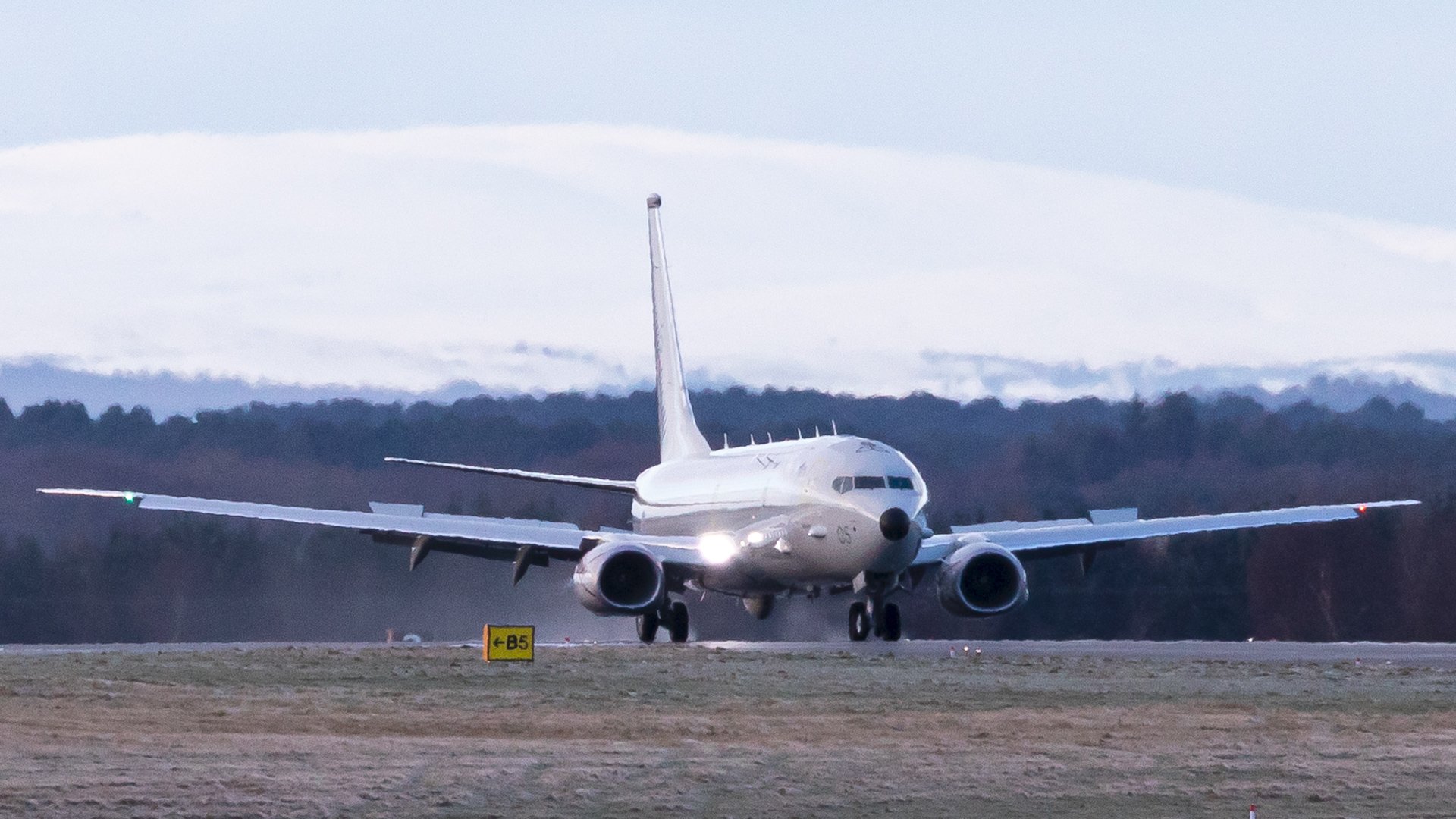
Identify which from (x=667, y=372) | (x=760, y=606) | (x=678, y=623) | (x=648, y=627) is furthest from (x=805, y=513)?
(x=667, y=372)

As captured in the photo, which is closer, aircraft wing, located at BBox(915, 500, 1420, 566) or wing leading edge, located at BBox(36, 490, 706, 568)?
wing leading edge, located at BBox(36, 490, 706, 568)

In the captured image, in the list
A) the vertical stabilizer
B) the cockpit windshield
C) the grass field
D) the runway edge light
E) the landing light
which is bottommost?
the grass field

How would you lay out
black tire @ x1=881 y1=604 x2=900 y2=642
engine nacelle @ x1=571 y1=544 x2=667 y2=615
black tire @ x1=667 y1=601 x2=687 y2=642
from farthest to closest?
black tire @ x1=667 y1=601 x2=687 y2=642, black tire @ x1=881 y1=604 x2=900 y2=642, engine nacelle @ x1=571 y1=544 x2=667 y2=615

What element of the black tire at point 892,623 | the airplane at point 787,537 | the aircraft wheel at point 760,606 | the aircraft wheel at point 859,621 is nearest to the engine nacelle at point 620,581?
the airplane at point 787,537

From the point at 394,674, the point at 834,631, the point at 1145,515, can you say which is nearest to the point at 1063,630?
the point at 1145,515

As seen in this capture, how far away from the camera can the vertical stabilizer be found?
5744 cm

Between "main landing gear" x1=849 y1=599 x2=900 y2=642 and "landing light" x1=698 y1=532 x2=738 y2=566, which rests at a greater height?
"landing light" x1=698 y1=532 x2=738 y2=566

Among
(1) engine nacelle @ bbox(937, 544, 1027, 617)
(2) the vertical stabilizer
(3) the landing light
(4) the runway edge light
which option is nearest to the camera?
(4) the runway edge light

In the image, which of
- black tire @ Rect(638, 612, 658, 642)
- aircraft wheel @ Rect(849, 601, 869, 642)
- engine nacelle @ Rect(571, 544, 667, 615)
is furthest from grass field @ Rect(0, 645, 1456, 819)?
black tire @ Rect(638, 612, 658, 642)

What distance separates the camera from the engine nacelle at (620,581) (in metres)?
42.9

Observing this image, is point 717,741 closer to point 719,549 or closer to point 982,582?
point 982,582

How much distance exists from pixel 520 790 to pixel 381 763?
1.71m

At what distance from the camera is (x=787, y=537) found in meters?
43.5

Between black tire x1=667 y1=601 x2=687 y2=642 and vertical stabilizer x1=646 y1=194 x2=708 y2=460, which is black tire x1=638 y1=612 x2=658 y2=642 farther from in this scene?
vertical stabilizer x1=646 y1=194 x2=708 y2=460
